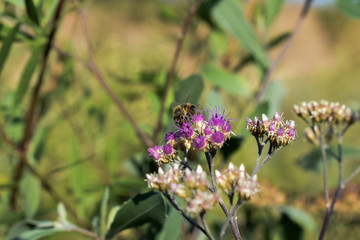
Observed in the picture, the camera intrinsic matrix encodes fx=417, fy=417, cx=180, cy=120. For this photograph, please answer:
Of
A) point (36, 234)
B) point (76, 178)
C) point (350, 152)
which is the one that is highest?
point (350, 152)

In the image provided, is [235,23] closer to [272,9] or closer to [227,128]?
[272,9]

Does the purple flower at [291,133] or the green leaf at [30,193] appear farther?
the green leaf at [30,193]

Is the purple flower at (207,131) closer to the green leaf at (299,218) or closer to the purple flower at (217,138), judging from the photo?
the purple flower at (217,138)

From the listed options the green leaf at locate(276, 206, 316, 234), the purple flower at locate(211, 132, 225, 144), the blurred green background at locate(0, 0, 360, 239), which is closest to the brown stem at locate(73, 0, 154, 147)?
the blurred green background at locate(0, 0, 360, 239)

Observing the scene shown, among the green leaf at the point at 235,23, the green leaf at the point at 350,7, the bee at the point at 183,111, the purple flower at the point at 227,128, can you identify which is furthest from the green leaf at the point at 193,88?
the green leaf at the point at 350,7

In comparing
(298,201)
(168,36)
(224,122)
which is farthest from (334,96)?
(224,122)

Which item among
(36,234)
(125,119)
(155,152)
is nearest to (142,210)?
(155,152)

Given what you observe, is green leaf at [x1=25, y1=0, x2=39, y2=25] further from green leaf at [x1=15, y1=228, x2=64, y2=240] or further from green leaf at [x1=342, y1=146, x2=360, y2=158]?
green leaf at [x1=342, y1=146, x2=360, y2=158]
